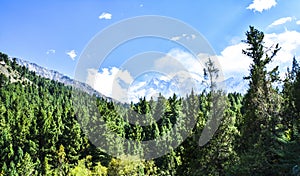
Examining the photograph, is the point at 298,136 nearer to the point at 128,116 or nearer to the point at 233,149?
the point at 233,149

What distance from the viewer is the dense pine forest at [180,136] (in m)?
19.5

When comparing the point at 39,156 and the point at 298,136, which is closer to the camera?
the point at 298,136

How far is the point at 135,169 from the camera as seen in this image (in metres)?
36.7

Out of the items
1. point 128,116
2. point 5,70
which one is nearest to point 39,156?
point 128,116

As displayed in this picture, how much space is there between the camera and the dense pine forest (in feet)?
→ 64.1

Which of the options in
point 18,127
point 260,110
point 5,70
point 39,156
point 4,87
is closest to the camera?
→ point 260,110

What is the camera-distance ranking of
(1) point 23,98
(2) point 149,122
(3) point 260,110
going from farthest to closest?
(1) point 23,98 < (2) point 149,122 < (3) point 260,110

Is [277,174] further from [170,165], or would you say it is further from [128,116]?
[128,116]

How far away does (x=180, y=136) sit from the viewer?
168ft

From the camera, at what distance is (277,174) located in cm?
1772

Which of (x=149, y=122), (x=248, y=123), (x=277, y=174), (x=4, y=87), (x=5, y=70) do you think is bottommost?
(x=277, y=174)

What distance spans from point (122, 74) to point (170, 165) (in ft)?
65.6

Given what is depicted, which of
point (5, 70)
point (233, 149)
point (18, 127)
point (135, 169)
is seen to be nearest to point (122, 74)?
point (233, 149)

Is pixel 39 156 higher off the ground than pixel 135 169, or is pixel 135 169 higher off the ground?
pixel 39 156
